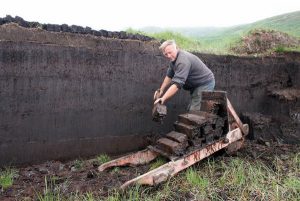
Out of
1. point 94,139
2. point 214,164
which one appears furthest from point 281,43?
point 94,139

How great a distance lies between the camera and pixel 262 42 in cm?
816

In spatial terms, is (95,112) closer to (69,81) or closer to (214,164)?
(69,81)

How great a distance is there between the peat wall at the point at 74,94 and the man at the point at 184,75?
644mm

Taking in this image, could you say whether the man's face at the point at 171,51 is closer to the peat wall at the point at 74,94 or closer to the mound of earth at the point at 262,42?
the peat wall at the point at 74,94

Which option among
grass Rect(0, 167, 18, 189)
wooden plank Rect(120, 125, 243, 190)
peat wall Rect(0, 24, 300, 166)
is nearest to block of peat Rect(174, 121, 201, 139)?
wooden plank Rect(120, 125, 243, 190)

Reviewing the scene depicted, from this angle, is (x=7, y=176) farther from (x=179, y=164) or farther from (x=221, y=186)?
(x=221, y=186)

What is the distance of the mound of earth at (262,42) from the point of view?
8.02 meters

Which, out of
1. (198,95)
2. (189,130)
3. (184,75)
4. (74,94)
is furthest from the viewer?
(198,95)

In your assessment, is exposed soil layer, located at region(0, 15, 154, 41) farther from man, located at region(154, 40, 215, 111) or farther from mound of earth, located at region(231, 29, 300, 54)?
mound of earth, located at region(231, 29, 300, 54)

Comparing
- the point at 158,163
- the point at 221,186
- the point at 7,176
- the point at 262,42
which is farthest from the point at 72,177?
the point at 262,42

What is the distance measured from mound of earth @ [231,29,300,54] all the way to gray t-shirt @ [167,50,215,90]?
2.90 meters

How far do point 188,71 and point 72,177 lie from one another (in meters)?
2.07

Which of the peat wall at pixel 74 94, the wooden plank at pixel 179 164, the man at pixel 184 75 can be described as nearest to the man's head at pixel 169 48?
the man at pixel 184 75

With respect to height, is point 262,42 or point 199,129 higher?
point 262,42
